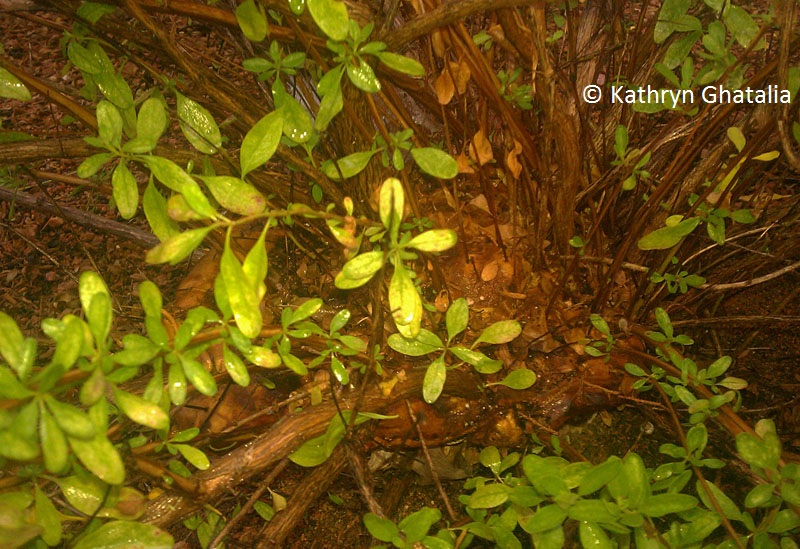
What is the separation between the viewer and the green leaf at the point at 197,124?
911 millimetres

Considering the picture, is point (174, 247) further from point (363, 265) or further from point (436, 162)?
point (436, 162)

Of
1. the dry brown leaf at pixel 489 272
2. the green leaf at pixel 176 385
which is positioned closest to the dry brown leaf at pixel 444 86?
the dry brown leaf at pixel 489 272

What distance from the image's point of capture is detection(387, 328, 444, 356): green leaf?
98 cm

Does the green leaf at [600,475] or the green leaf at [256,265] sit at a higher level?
the green leaf at [256,265]

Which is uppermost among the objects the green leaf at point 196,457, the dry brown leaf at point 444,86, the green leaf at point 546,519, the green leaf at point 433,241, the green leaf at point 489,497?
the dry brown leaf at point 444,86

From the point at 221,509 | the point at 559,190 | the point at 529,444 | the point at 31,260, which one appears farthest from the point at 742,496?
the point at 31,260

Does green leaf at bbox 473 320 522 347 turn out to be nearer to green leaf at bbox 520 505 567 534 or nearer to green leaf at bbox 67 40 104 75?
green leaf at bbox 520 505 567 534

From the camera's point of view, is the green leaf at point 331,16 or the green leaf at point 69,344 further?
the green leaf at point 331,16

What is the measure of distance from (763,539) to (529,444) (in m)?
0.46

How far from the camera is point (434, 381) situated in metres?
0.95

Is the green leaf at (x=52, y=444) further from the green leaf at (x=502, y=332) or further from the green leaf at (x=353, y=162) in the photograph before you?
the green leaf at (x=502, y=332)

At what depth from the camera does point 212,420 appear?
1.19 meters

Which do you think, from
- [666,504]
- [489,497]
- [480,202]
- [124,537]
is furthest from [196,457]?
[480,202]

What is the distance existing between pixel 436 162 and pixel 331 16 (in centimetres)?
26
